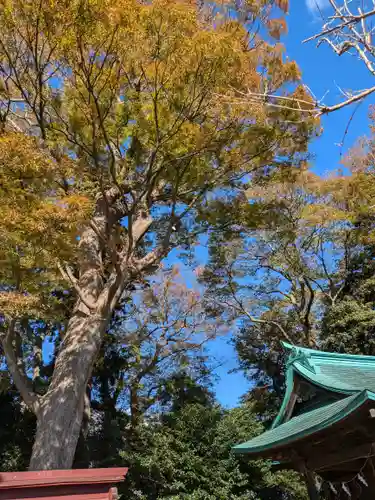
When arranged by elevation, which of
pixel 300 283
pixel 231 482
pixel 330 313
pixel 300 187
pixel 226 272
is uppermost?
pixel 300 187

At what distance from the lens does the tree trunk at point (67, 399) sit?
538 cm

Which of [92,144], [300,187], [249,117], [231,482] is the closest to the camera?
[92,144]

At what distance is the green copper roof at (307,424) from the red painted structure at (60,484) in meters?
2.11

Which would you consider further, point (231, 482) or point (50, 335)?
point (50, 335)

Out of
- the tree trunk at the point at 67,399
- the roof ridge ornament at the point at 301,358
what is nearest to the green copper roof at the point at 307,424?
the roof ridge ornament at the point at 301,358

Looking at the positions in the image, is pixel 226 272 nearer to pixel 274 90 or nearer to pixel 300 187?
pixel 300 187

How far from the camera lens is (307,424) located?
5008mm

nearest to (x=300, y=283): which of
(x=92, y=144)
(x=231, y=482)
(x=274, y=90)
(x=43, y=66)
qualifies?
(x=231, y=482)

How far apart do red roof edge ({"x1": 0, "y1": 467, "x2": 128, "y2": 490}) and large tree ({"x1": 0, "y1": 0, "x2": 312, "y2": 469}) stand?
186 cm

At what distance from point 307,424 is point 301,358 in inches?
46.0

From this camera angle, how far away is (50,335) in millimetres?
12672

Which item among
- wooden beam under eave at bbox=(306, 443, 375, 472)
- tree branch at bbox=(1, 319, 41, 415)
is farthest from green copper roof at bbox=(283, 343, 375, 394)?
tree branch at bbox=(1, 319, 41, 415)

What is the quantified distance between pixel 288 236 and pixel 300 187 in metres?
1.30

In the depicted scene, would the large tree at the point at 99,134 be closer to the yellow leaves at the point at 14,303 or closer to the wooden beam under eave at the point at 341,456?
the yellow leaves at the point at 14,303
